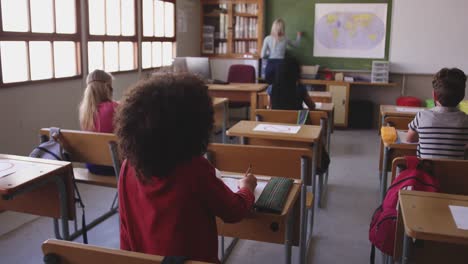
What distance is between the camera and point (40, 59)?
3.82 m

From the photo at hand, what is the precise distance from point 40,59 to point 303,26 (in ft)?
14.2

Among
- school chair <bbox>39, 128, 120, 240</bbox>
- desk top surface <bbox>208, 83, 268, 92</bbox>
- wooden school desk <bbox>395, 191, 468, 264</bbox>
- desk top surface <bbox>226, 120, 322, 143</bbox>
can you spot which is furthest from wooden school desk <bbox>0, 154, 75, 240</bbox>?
desk top surface <bbox>208, 83, 268, 92</bbox>

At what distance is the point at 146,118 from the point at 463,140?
1.96 metres

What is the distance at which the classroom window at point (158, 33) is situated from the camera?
18.8 feet

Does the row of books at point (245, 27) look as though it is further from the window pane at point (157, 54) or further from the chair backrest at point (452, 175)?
the chair backrest at point (452, 175)

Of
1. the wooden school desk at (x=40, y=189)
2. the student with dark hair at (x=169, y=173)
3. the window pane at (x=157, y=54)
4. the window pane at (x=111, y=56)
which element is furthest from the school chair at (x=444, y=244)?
the window pane at (x=157, y=54)

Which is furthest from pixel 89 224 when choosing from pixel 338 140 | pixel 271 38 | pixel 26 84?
pixel 271 38

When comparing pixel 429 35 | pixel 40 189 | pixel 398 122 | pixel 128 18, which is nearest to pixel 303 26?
pixel 429 35

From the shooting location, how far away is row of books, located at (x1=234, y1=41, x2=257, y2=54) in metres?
7.33

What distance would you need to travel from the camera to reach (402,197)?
1.64 meters

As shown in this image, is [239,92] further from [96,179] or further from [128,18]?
[96,179]

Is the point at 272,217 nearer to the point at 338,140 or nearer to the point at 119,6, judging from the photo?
the point at 119,6

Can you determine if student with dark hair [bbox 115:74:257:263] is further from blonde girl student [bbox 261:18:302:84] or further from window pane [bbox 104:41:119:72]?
blonde girl student [bbox 261:18:302:84]

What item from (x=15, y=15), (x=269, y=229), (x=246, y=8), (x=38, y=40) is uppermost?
(x=246, y=8)
